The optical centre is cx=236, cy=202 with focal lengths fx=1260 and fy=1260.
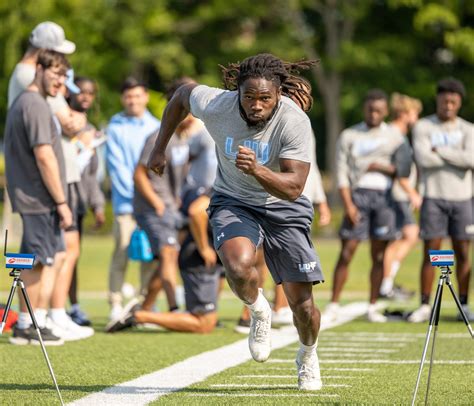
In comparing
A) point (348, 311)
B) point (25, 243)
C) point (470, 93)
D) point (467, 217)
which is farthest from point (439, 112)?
point (470, 93)

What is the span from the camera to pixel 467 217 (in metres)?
12.1

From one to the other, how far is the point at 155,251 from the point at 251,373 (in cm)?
376

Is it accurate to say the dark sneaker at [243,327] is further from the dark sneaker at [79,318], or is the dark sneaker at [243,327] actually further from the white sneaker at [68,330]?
the dark sneaker at [79,318]

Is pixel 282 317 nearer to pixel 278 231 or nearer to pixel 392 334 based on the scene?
pixel 392 334

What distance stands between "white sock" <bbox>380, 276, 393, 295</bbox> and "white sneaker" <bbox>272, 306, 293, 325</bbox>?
3.24m

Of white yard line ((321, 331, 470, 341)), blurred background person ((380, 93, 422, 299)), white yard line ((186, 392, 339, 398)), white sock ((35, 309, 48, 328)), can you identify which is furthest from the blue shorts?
blurred background person ((380, 93, 422, 299))

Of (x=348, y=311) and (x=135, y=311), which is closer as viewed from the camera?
(x=135, y=311)

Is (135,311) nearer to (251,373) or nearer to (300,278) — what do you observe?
(251,373)

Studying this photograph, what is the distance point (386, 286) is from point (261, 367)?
6.72m

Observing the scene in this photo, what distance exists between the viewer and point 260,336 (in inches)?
282

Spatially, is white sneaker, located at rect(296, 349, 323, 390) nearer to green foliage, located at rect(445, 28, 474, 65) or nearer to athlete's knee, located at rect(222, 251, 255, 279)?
athlete's knee, located at rect(222, 251, 255, 279)

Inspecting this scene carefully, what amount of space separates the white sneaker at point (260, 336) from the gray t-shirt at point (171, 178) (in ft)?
15.2

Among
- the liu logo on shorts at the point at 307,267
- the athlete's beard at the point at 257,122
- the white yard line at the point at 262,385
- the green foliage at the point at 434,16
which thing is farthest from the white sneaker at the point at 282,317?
the green foliage at the point at 434,16

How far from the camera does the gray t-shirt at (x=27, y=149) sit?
374 inches
